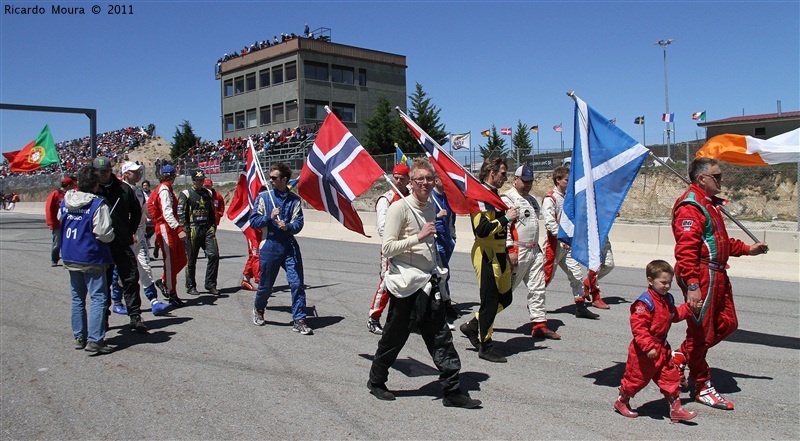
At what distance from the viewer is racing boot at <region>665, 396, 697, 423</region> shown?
446cm

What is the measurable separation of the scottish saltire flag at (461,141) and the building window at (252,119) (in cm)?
2917

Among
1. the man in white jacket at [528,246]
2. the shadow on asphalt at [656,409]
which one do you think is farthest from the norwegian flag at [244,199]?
the shadow on asphalt at [656,409]

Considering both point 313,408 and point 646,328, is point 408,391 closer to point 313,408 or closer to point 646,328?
point 313,408

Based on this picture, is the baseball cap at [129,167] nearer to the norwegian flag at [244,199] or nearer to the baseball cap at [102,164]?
the baseball cap at [102,164]

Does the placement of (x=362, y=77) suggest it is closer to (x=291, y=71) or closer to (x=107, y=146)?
(x=291, y=71)

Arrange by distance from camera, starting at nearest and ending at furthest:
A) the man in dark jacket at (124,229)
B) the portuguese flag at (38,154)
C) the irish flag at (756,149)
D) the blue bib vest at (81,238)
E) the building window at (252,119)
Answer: the blue bib vest at (81,238), the irish flag at (756,149), the man in dark jacket at (124,229), the portuguese flag at (38,154), the building window at (252,119)

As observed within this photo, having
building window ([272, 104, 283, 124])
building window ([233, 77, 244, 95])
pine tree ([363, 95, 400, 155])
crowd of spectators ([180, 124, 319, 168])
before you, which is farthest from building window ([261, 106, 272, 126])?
pine tree ([363, 95, 400, 155])

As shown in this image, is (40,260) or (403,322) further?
(40,260)

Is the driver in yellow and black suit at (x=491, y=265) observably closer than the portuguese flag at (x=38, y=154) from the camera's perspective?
Yes

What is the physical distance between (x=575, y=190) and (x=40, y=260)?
1387 cm

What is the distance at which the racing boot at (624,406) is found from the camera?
4559mm

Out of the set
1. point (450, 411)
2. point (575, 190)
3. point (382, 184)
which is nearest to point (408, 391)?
point (450, 411)

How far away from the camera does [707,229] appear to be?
4.91 meters

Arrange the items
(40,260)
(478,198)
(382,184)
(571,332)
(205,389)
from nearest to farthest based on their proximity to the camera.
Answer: (205,389) < (478,198) < (571,332) < (40,260) < (382,184)
